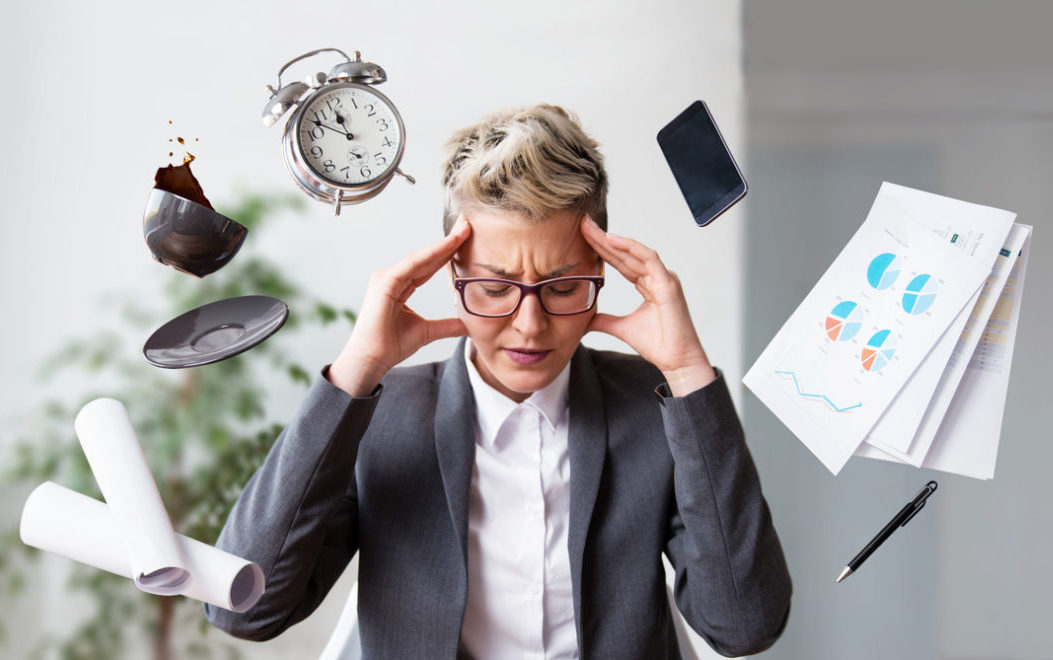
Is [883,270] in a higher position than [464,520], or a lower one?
higher

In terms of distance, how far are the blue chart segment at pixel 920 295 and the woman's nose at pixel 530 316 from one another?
0.51 m

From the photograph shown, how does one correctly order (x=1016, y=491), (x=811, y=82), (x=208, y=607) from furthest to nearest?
(x=811, y=82) → (x=1016, y=491) → (x=208, y=607)

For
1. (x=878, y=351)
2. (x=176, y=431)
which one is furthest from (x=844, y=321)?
(x=176, y=431)

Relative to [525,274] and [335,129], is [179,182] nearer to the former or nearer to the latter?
[335,129]

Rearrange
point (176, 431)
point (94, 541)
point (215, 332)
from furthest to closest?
point (176, 431) < point (215, 332) < point (94, 541)

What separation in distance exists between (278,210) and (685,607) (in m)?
1.71

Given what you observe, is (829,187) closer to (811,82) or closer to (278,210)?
(811,82)

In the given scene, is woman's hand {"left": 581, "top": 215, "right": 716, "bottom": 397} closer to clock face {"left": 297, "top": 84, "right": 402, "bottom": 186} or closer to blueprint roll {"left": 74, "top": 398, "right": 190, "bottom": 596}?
clock face {"left": 297, "top": 84, "right": 402, "bottom": 186}

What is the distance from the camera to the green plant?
256 cm

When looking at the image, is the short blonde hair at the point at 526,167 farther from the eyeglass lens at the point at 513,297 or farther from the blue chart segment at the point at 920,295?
the blue chart segment at the point at 920,295

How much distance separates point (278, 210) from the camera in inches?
104

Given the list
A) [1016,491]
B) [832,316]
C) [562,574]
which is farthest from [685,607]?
[1016,491]

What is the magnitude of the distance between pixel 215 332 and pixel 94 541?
0.27 metres

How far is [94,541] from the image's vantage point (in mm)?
975
